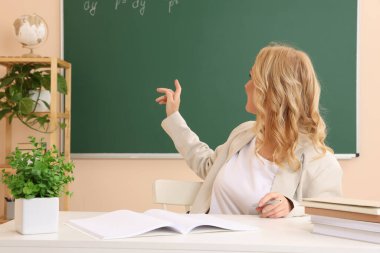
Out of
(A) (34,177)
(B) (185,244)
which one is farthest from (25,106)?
(B) (185,244)

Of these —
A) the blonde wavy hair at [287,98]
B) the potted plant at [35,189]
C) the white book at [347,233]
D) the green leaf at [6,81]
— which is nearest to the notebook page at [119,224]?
the potted plant at [35,189]

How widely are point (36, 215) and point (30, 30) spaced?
7.81 ft

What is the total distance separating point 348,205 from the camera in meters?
1.28

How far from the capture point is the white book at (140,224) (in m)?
1.26

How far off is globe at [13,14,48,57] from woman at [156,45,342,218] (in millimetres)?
1787

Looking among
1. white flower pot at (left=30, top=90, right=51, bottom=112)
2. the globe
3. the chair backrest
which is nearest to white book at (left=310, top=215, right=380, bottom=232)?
the chair backrest

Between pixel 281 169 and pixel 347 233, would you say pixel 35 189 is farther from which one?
pixel 281 169

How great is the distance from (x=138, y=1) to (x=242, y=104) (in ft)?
3.27

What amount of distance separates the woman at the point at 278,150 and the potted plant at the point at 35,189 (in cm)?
91

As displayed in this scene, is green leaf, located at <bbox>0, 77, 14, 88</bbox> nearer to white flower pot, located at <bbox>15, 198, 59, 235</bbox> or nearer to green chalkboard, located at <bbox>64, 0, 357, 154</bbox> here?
green chalkboard, located at <bbox>64, 0, 357, 154</bbox>

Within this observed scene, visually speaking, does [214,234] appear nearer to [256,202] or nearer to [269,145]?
[256,202]

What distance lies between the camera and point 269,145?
2.13m

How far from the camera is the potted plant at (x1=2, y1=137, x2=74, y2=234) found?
126 centimetres

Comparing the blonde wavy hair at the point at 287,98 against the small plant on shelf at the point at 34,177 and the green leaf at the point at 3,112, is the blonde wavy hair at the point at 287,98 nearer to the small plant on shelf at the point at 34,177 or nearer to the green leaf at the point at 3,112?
the small plant on shelf at the point at 34,177
